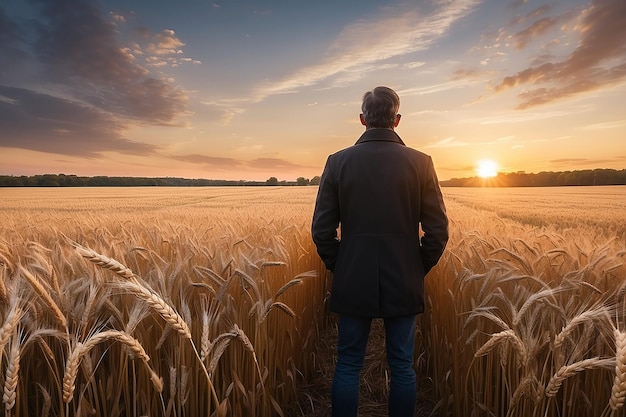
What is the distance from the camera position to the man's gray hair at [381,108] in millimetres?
2389

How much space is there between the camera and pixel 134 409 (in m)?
1.76

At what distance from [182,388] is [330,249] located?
3.90 ft

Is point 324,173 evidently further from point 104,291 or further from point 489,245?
point 489,245

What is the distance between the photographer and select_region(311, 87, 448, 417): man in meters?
2.32

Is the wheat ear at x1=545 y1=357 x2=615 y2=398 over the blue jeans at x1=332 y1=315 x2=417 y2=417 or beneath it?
over

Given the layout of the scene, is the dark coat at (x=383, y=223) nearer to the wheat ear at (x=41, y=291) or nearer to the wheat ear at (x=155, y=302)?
the wheat ear at (x=155, y=302)

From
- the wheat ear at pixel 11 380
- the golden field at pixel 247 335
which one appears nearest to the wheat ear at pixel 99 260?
the golden field at pixel 247 335

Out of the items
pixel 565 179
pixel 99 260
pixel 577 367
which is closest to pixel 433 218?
pixel 577 367

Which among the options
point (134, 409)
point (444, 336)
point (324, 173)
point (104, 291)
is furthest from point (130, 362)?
point (444, 336)

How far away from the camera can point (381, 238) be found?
232 centimetres

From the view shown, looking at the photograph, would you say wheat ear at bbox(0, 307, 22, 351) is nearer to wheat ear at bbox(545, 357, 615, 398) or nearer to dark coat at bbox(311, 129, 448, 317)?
dark coat at bbox(311, 129, 448, 317)

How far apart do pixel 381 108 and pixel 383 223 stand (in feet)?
2.31

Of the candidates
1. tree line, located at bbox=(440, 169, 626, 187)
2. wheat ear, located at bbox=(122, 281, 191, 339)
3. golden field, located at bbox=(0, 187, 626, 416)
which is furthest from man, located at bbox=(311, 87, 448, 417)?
tree line, located at bbox=(440, 169, 626, 187)

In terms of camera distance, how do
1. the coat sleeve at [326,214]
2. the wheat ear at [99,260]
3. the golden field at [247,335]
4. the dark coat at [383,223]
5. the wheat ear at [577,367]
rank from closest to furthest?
1. the wheat ear at [99,260]
2. the wheat ear at [577,367]
3. the golden field at [247,335]
4. the dark coat at [383,223]
5. the coat sleeve at [326,214]
